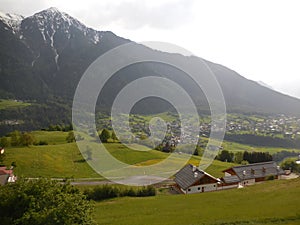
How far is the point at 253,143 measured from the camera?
556ft

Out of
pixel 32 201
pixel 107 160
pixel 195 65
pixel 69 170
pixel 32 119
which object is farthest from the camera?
pixel 32 119

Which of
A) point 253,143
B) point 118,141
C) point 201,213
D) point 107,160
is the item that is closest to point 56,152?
point 107,160

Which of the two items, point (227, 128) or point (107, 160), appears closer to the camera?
point (107, 160)

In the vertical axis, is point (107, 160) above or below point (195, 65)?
below

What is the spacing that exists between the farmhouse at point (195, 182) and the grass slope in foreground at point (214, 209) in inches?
347

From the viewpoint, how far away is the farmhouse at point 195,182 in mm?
54812

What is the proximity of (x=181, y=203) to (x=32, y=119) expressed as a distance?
167m

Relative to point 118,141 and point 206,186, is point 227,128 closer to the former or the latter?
point 118,141

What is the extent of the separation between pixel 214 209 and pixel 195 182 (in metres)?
20.0

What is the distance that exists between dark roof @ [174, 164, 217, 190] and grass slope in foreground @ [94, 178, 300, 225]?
365 inches

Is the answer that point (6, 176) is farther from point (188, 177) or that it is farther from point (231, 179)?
point (231, 179)

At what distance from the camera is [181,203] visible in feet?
135

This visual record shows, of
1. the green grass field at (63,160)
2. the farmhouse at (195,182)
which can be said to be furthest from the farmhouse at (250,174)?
the green grass field at (63,160)

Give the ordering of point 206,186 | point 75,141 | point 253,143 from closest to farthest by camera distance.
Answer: point 206,186 < point 75,141 < point 253,143
